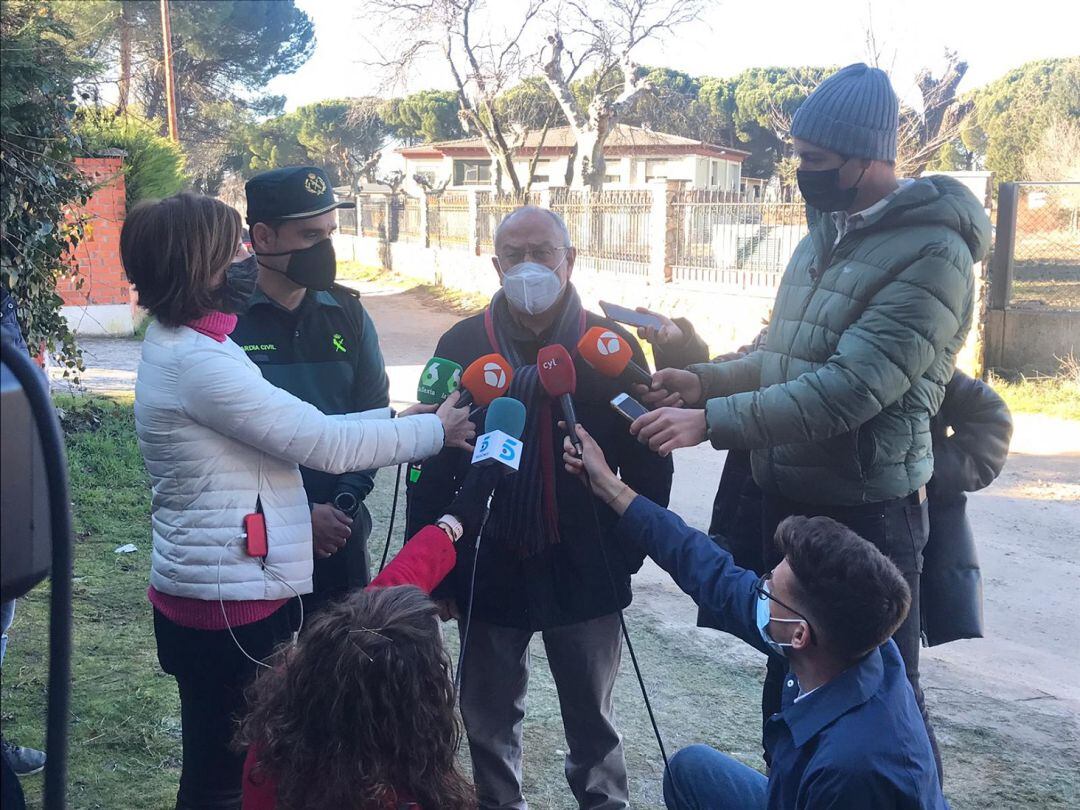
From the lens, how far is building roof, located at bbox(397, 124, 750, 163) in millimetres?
36188

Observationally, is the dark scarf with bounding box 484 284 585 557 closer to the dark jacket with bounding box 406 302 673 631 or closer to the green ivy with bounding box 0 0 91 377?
the dark jacket with bounding box 406 302 673 631

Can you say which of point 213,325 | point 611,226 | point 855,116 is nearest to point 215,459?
point 213,325

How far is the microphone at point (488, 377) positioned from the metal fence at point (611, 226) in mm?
13786

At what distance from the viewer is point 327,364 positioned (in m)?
2.89

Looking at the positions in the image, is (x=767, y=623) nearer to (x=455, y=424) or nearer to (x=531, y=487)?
(x=531, y=487)

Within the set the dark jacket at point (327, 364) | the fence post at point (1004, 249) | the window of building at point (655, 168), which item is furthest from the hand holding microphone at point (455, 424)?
the window of building at point (655, 168)

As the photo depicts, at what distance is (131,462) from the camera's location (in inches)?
292

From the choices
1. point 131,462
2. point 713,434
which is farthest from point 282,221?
point 131,462

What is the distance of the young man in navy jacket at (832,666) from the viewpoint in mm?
1793

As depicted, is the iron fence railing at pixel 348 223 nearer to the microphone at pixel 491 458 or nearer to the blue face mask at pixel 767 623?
the microphone at pixel 491 458

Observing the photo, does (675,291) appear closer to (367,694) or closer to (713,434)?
(713,434)

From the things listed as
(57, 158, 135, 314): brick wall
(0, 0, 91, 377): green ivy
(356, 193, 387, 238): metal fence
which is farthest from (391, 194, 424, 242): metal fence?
(0, 0, 91, 377): green ivy

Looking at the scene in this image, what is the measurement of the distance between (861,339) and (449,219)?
22571 millimetres

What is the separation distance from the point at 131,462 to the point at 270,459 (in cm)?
563
